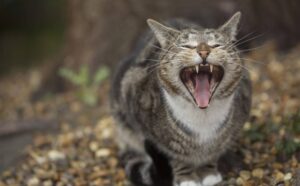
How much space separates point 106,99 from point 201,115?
255cm

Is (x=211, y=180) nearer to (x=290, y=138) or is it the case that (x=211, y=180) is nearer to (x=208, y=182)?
(x=208, y=182)

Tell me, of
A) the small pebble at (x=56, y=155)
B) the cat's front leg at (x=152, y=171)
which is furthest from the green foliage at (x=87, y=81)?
the cat's front leg at (x=152, y=171)

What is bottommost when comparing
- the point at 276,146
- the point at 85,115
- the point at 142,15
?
the point at 276,146

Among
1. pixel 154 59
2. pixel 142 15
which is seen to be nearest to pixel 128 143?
pixel 154 59

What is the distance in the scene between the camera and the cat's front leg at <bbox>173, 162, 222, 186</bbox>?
374 centimetres

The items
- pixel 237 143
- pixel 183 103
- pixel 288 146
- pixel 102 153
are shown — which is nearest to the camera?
pixel 183 103

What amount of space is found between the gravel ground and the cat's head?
1.11 feet

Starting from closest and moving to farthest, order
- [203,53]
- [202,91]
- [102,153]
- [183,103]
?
[203,53] → [202,91] → [183,103] → [102,153]

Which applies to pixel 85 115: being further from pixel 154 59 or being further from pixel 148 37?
pixel 154 59

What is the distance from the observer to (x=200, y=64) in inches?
125

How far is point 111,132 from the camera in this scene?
4.87m

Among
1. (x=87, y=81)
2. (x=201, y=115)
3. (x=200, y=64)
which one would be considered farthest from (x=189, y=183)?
(x=87, y=81)

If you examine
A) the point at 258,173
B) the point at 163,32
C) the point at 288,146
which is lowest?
the point at 258,173

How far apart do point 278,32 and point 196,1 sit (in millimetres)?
945
